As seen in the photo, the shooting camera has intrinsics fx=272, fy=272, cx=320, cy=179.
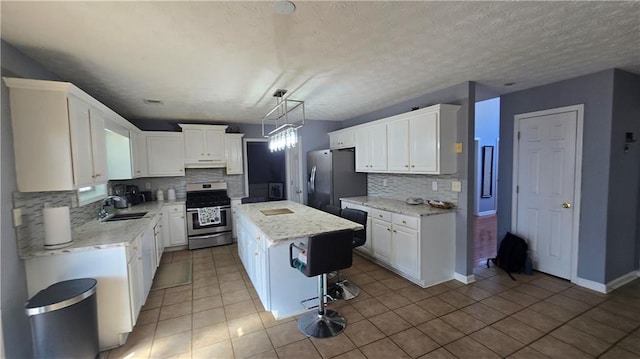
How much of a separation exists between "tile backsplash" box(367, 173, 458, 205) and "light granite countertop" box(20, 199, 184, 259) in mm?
3370

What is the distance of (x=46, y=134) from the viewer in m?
1.98

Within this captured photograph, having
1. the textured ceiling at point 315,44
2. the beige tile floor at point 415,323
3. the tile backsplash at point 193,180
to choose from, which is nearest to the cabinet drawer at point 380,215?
the beige tile floor at point 415,323

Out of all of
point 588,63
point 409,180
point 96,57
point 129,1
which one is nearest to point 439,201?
point 409,180

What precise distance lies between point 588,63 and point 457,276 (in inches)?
101

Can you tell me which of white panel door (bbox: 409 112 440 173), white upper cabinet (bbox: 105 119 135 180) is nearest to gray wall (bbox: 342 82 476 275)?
white panel door (bbox: 409 112 440 173)

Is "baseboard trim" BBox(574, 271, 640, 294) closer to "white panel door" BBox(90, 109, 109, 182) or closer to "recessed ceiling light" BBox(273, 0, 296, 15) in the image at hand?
"recessed ceiling light" BBox(273, 0, 296, 15)

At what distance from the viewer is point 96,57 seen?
7.16 feet

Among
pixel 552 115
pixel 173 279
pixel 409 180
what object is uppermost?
pixel 552 115

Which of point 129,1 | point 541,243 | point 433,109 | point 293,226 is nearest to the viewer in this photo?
point 129,1

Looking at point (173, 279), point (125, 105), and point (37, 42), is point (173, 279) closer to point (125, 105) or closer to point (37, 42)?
point (125, 105)

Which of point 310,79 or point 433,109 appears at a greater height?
point 310,79

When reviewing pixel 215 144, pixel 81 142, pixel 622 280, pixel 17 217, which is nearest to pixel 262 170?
pixel 215 144

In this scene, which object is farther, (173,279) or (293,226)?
(173,279)

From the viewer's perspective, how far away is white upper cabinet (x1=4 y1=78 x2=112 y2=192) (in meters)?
1.90
